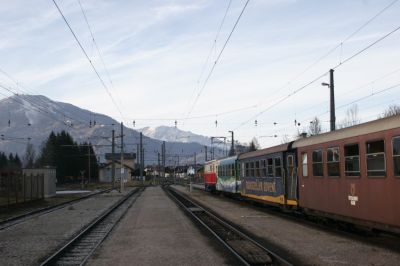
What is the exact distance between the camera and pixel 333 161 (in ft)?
51.6

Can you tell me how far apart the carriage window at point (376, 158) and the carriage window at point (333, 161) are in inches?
82.0

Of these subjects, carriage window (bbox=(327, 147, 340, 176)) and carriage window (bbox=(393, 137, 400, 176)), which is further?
carriage window (bbox=(327, 147, 340, 176))

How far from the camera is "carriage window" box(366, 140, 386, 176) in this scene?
12.5m

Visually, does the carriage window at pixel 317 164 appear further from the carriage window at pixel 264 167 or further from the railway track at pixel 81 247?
the carriage window at pixel 264 167

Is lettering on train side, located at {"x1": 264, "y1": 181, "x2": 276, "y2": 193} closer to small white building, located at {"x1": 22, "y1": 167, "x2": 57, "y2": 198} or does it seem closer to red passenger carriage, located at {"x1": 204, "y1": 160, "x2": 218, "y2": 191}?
red passenger carriage, located at {"x1": 204, "y1": 160, "x2": 218, "y2": 191}

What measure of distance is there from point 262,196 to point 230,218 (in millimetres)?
3583

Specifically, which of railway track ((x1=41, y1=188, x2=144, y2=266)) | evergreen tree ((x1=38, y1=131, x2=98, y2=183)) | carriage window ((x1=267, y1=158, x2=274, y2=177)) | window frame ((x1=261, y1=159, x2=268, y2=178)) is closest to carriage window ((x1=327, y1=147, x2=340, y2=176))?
railway track ((x1=41, y1=188, x2=144, y2=266))

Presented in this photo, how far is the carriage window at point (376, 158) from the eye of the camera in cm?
1252

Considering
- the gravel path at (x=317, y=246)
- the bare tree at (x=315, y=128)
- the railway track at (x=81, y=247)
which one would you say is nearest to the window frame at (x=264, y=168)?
the gravel path at (x=317, y=246)

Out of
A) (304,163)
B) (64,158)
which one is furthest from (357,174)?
(64,158)

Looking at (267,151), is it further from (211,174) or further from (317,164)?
(211,174)

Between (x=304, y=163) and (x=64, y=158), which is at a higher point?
(x=64, y=158)

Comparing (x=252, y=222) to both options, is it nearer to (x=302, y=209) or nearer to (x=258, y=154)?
(x=302, y=209)

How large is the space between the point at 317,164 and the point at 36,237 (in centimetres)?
901
